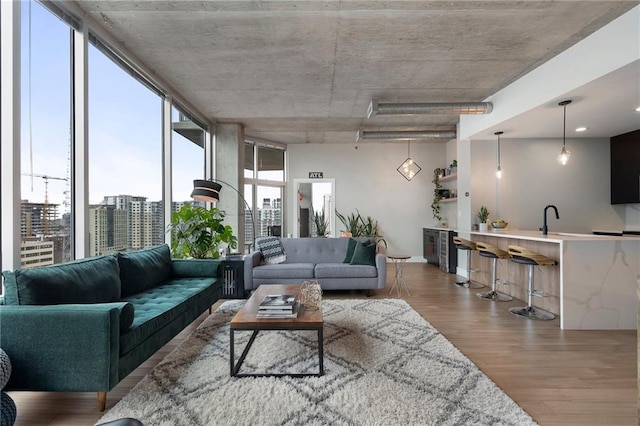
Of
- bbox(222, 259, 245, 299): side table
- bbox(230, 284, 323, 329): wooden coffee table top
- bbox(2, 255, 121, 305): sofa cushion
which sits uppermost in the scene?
bbox(2, 255, 121, 305): sofa cushion

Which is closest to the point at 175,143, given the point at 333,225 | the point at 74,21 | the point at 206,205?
the point at 206,205

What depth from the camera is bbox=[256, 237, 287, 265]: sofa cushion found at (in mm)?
4732

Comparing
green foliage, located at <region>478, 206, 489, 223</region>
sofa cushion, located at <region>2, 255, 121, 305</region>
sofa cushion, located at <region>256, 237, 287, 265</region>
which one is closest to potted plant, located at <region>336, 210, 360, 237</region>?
green foliage, located at <region>478, 206, 489, 223</region>

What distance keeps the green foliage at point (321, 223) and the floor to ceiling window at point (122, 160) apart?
4113 mm

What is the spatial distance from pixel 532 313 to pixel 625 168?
3979 millimetres

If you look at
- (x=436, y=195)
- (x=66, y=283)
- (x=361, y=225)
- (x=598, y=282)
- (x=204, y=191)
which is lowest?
(x=598, y=282)

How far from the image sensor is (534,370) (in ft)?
7.61

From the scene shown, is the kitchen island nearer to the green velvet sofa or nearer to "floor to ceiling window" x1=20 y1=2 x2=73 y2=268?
the green velvet sofa

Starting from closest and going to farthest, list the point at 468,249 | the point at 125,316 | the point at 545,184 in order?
the point at 125,316 < the point at 468,249 < the point at 545,184

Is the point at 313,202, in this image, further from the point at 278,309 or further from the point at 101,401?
the point at 101,401

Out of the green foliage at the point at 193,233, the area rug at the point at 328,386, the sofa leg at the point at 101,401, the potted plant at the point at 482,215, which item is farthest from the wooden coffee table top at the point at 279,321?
the potted plant at the point at 482,215

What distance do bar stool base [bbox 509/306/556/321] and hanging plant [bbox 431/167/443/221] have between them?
12.9 feet

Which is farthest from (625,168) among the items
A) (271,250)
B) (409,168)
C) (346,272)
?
(271,250)

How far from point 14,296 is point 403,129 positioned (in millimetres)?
6651
